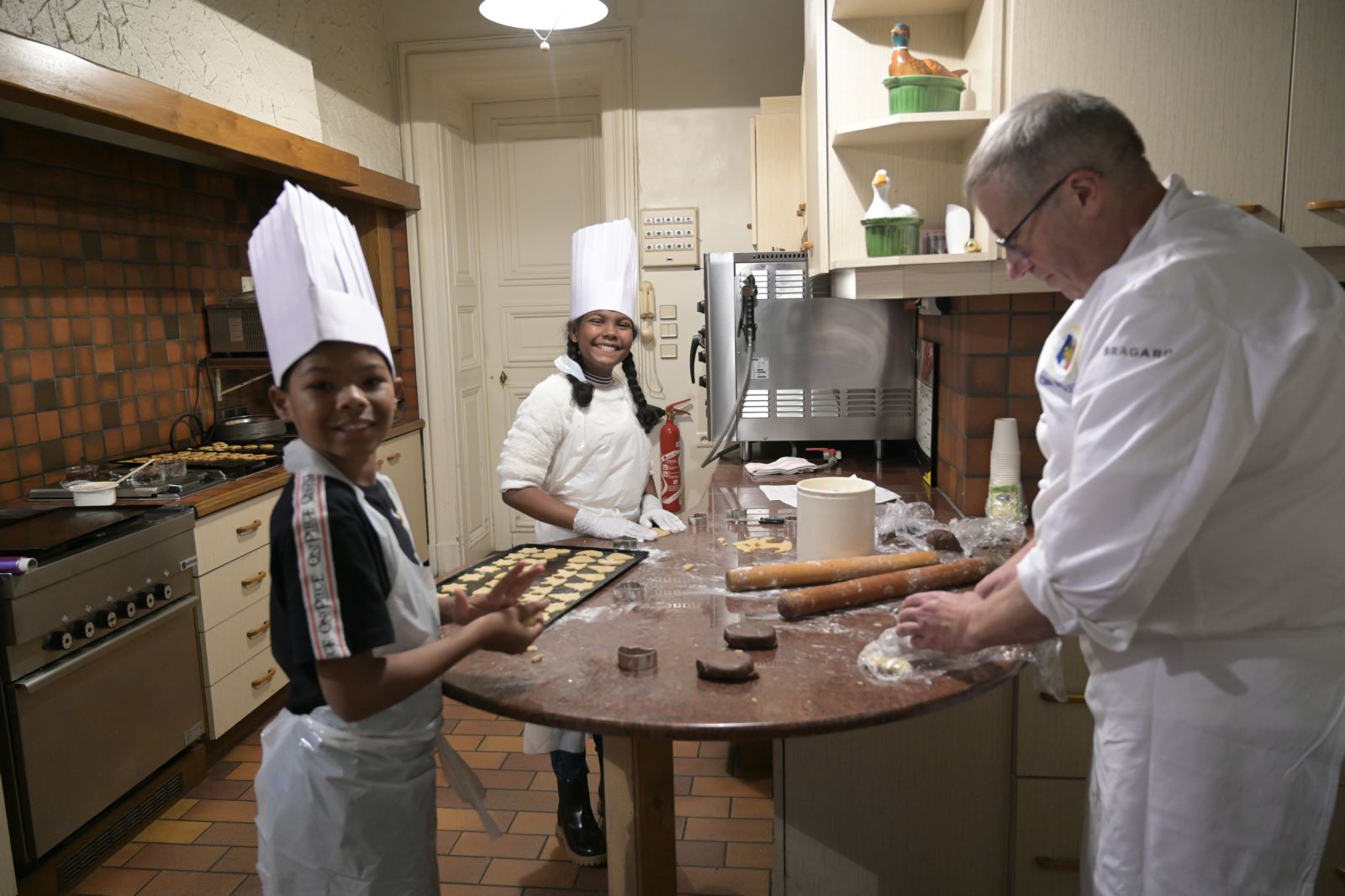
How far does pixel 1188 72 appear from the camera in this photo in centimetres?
177

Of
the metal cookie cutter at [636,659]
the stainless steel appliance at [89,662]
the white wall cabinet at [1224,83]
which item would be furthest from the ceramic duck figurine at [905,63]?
the stainless steel appliance at [89,662]

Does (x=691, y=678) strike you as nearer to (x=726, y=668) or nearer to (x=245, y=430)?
(x=726, y=668)

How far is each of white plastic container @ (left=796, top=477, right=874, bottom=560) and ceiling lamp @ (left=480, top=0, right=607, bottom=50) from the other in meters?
2.06

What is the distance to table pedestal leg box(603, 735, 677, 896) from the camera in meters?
1.42

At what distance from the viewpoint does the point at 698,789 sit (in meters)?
2.67

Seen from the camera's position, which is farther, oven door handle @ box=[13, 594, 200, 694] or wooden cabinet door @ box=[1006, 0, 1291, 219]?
oven door handle @ box=[13, 594, 200, 694]

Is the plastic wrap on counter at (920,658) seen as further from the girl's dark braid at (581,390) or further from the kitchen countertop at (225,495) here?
the kitchen countertop at (225,495)

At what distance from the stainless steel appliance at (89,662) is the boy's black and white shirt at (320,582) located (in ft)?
4.37

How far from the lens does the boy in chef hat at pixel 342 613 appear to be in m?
1.14

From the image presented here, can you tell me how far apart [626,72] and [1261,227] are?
387 cm

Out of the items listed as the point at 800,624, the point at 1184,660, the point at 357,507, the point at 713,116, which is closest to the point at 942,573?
the point at 800,624

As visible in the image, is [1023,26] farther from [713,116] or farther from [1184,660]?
[713,116]

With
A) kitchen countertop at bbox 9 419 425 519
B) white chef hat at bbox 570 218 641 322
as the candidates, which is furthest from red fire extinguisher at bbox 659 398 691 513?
kitchen countertop at bbox 9 419 425 519

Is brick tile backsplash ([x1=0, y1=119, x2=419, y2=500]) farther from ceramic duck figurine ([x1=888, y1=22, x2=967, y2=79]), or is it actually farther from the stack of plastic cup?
the stack of plastic cup
